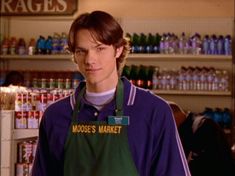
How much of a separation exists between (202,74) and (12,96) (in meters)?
3.20

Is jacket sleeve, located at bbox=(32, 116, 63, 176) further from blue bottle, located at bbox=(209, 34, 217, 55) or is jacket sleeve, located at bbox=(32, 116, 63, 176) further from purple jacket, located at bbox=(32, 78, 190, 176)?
blue bottle, located at bbox=(209, 34, 217, 55)

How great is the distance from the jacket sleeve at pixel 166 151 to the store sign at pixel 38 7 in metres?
5.22

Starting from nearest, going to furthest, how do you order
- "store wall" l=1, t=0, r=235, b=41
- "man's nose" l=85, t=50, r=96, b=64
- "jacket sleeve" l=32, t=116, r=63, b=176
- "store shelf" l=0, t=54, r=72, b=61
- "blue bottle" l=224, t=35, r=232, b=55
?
1. "man's nose" l=85, t=50, r=96, b=64
2. "jacket sleeve" l=32, t=116, r=63, b=176
3. "blue bottle" l=224, t=35, r=232, b=55
4. "store shelf" l=0, t=54, r=72, b=61
5. "store wall" l=1, t=0, r=235, b=41

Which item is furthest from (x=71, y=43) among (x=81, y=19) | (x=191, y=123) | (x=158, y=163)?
(x=191, y=123)

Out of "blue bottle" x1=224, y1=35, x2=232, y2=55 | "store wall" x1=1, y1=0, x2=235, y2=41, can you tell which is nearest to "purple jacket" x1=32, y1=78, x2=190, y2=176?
"blue bottle" x1=224, y1=35, x2=232, y2=55

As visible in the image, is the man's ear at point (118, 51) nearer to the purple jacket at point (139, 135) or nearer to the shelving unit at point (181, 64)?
the purple jacket at point (139, 135)

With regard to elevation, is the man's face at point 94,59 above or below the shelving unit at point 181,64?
above

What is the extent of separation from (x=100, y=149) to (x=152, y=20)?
505 cm

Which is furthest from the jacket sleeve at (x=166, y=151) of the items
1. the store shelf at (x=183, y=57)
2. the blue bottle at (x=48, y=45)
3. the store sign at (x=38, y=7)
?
the store sign at (x=38, y=7)

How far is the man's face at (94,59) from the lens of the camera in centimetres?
137

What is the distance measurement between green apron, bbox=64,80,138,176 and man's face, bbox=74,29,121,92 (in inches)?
3.0

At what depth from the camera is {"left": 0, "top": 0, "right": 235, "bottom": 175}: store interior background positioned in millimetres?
6176

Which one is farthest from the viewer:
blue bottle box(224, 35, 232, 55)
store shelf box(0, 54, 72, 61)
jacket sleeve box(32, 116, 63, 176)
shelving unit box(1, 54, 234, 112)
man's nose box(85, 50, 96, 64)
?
store shelf box(0, 54, 72, 61)

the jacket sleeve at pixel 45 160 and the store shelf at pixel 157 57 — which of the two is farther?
the store shelf at pixel 157 57
